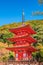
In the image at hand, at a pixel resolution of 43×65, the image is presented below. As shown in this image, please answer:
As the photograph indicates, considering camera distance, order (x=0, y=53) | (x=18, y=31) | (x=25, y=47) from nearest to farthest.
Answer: (x=25, y=47) < (x=18, y=31) < (x=0, y=53)

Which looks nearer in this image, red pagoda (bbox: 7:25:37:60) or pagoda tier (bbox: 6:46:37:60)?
pagoda tier (bbox: 6:46:37:60)

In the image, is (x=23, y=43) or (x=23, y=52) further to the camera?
(x=23, y=43)

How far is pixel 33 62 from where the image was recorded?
33.3 meters

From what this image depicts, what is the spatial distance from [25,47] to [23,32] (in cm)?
333

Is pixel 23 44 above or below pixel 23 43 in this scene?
below

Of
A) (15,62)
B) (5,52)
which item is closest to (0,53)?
(5,52)

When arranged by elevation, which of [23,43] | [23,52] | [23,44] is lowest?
[23,52]

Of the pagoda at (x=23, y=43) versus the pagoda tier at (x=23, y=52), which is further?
the pagoda at (x=23, y=43)

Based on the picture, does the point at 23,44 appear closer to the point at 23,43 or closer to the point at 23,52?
the point at 23,43

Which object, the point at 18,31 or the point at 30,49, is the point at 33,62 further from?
the point at 18,31

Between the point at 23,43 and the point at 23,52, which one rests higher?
the point at 23,43

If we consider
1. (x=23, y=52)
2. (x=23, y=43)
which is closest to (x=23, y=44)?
(x=23, y=43)

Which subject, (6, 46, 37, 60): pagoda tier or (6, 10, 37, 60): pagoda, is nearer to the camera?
(6, 46, 37, 60): pagoda tier

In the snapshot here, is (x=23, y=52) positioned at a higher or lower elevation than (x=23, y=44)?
lower
